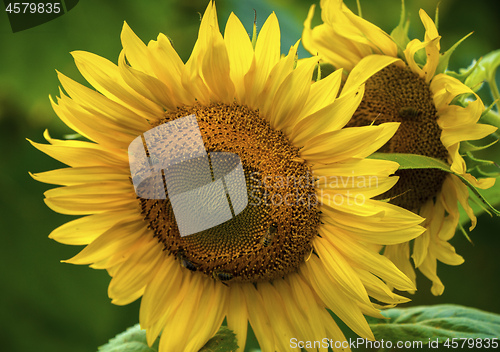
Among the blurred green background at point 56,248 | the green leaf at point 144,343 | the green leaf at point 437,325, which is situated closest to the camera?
the green leaf at point 144,343

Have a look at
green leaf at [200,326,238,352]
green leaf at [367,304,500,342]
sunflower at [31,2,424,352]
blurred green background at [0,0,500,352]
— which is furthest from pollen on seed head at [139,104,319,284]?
blurred green background at [0,0,500,352]

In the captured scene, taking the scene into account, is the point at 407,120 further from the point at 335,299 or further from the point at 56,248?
the point at 56,248

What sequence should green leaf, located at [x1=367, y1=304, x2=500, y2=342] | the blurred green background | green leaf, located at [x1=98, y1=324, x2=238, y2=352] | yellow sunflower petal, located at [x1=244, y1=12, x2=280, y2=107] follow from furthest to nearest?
the blurred green background → green leaf, located at [x1=367, y1=304, x2=500, y2=342] → green leaf, located at [x1=98, y1=324, x2=238, y2=352] → yellow sunflower petal, located at [x1=244, y1=12, x2=280, y2=107]

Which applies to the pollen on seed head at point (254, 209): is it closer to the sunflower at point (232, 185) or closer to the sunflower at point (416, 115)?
the sunflower at point (232, 185)

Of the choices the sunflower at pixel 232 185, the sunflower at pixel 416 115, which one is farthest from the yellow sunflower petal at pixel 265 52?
the sunflower at pixel 416 115

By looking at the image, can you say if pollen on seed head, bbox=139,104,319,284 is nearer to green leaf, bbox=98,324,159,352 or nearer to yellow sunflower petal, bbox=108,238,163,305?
yellow sunflower petal, bbox=108,238,163,305

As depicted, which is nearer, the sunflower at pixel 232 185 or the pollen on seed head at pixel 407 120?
the sunflower at pixel 232 185
